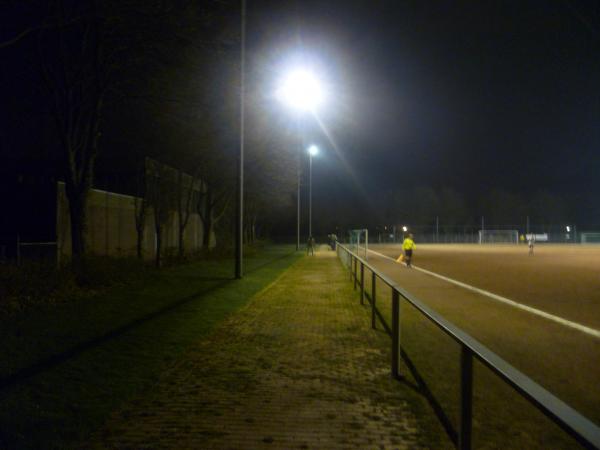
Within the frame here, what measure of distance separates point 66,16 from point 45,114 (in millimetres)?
6639

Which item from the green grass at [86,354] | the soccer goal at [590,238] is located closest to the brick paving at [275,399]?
the green grass at [86,354]

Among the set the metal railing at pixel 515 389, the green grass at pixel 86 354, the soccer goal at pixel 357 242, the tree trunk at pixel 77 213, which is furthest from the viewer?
the soccer goal at pixel 357 242

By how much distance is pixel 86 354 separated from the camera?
6.65m

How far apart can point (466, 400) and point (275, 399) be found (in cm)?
208

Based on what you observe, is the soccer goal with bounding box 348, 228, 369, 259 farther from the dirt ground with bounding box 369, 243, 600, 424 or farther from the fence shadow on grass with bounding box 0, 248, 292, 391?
the fence shadow on grass with bounding box 0, 248, 292, 391

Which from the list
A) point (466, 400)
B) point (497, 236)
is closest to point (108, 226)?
point (466, 400)

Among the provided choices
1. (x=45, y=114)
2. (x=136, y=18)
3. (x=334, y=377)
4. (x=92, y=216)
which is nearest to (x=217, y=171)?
(x=92, y=216)

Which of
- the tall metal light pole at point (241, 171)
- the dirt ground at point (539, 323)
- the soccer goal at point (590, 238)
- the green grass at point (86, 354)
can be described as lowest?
the dirt ground at point (539, 323)

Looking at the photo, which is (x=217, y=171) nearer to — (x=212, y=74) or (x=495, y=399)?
(x=212, y=74)

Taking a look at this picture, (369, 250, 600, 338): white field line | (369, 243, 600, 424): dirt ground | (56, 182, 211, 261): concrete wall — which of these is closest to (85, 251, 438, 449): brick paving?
(369, 243, 600, 424): dirt ground

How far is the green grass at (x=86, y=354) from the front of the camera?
4363mm

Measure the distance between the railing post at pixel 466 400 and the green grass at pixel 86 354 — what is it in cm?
284

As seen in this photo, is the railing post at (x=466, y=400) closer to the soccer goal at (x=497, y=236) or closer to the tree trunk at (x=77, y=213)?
the tree trunk at (x=77, y=213)

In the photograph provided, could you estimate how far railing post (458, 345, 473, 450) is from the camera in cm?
346
